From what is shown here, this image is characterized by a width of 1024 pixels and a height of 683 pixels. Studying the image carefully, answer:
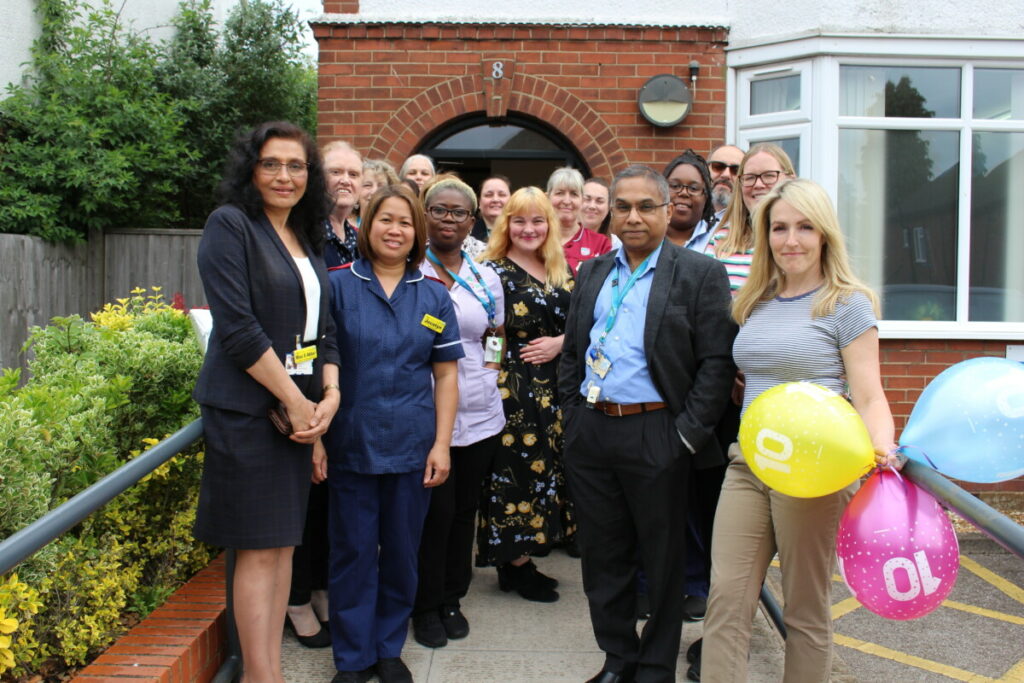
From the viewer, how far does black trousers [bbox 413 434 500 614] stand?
3586 mm

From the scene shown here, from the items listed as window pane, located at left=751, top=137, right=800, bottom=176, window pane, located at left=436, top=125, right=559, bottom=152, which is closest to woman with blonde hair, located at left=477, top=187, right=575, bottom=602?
window pane, located at left=436, top=125, right=559, bottom=152

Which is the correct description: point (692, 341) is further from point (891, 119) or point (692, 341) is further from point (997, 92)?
point (997, 92)

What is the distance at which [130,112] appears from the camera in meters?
7.49

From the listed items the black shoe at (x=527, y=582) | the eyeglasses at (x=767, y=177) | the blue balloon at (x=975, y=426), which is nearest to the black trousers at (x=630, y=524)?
the blue balloon at (x=975, y=426)

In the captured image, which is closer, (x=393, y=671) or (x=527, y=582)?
(x=393, y=671)

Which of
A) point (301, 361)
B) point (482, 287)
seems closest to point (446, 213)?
point (482, 287)

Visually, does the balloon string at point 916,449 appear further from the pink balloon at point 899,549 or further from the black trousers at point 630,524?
the black trousers at point 630,524

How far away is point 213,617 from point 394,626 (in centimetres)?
65

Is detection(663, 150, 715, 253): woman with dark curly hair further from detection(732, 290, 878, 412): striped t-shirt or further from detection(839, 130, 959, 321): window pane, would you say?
detection(839, 130, 959, 321): window pane

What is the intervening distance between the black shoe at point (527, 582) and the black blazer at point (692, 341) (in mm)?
1332

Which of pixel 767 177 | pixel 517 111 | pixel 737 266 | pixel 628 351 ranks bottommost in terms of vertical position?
pixel 628 351

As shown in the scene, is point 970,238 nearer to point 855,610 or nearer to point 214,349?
point 855,610

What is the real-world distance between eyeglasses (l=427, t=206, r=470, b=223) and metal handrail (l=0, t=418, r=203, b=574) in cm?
134

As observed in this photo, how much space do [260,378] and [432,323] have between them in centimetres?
77
